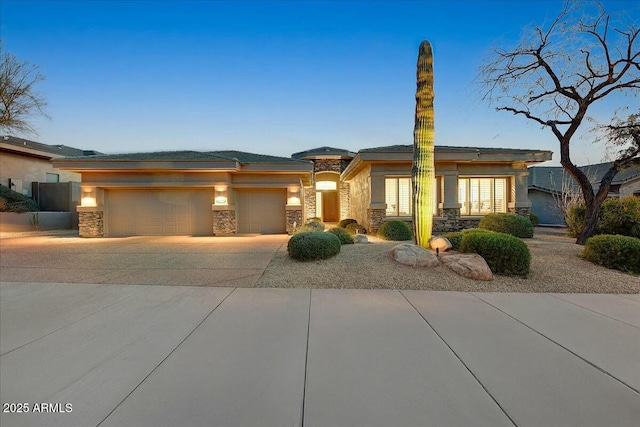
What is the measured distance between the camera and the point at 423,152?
7684 mm

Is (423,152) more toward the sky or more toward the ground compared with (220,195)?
more toward the sky

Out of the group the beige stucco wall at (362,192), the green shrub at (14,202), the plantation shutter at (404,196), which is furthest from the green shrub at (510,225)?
Result: the green shrub at (14,202)

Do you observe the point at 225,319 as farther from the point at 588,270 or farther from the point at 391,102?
the point at 391,102

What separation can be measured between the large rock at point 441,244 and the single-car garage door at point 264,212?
833 cm

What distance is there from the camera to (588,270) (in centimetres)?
607

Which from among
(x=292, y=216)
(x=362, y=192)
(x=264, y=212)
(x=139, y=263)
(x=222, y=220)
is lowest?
(x=139, y=263)

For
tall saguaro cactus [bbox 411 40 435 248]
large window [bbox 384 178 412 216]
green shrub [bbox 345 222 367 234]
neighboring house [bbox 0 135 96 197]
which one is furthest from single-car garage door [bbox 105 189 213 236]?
tall saguaro cactus [bbox 411 40 435 248]

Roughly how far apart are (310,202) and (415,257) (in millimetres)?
14165

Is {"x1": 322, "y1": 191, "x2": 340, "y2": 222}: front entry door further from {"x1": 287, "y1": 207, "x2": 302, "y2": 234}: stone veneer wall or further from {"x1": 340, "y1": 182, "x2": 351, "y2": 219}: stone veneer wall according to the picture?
{"x1": 287, "y1": 207, "x2": 302, "y2": 234}: stone veneer wall

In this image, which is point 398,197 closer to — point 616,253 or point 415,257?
point 415,257

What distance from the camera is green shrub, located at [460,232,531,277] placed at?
5848 millimetres

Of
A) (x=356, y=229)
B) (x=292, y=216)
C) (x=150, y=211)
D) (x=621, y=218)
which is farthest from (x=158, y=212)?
(x=621, y=218)

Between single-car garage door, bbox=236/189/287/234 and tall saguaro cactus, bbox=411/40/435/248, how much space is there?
25.6ft

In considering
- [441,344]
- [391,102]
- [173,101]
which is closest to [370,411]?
[441,344]
